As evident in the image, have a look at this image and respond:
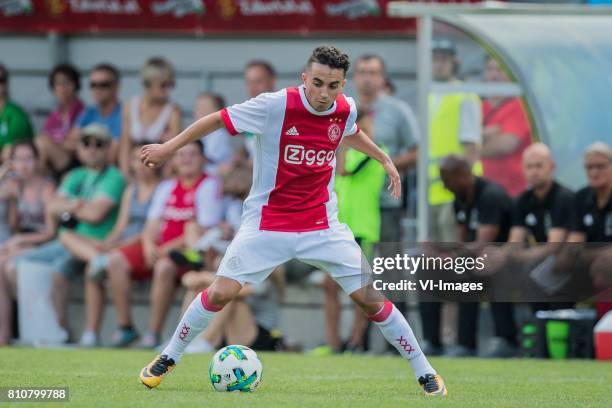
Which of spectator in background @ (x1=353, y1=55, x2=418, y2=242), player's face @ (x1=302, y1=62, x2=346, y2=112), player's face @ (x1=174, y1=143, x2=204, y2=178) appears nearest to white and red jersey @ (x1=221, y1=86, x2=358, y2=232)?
player's face @ (x1=302, y1=62, x2=346, y2=112)

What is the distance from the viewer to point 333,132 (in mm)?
8422

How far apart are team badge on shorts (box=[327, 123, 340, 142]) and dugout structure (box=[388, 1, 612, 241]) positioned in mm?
4645

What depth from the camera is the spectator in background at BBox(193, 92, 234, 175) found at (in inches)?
555

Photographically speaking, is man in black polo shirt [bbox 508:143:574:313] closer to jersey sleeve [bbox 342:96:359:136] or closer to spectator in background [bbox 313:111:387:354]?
spectator in background [bbox 313:111:387:354]

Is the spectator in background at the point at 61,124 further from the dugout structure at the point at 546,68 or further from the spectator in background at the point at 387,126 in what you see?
the dugout structure at the point at 546,68

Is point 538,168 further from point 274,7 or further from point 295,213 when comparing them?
point 274,7

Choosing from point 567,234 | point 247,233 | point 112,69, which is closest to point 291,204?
point 247,233

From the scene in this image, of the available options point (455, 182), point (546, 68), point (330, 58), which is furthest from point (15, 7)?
point (330, 58)

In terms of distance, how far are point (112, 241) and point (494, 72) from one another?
4225 mm

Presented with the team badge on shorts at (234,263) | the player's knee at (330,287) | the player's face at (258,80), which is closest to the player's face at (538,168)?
the player's knee at (330,287)

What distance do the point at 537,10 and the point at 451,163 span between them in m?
1.81

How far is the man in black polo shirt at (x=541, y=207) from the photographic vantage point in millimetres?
12398

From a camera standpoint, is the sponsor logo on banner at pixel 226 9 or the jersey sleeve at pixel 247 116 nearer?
the jersey sleeve at pixel 247 116

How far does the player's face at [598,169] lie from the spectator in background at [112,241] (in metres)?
4.43
